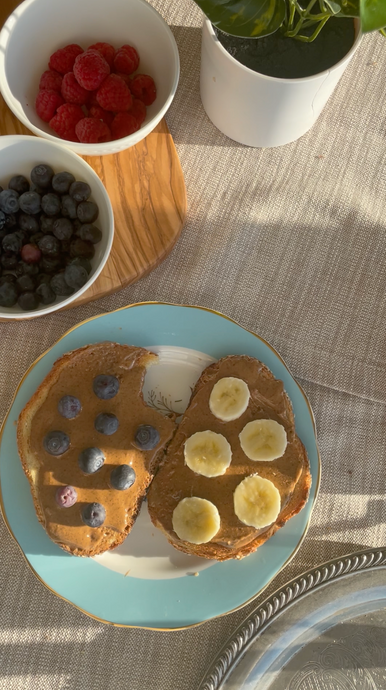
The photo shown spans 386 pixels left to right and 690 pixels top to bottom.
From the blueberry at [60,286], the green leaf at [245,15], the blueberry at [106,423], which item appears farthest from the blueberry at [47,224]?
the green leaf at [245,15]

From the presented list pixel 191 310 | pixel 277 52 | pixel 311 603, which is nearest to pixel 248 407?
pixel 191 310

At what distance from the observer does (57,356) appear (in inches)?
52.4

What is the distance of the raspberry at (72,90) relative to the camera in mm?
1217

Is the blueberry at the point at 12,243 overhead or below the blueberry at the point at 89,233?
below

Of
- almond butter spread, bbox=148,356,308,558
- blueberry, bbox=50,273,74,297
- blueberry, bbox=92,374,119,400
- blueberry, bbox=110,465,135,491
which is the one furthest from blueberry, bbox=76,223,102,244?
blueberry, bbox=110,465,135,491

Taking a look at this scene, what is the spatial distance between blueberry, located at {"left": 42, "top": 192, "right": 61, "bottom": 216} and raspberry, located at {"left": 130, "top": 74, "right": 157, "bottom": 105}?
0.31 meters

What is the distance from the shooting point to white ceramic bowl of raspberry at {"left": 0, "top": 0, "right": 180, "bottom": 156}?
3.89ft

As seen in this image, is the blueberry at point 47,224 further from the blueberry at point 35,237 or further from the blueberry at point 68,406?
the blueberry at point 68,406

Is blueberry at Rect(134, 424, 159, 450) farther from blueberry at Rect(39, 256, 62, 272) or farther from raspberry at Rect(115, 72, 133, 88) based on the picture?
raspberry at Rect(115, 72, 133, 88)

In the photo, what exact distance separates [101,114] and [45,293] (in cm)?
43

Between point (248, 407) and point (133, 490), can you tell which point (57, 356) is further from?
point (248, 407)

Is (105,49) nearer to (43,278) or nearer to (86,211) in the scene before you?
(86,211)

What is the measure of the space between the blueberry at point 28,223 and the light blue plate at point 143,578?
0.25 metres

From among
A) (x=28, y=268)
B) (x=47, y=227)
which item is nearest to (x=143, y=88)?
(x=47, y=227)
